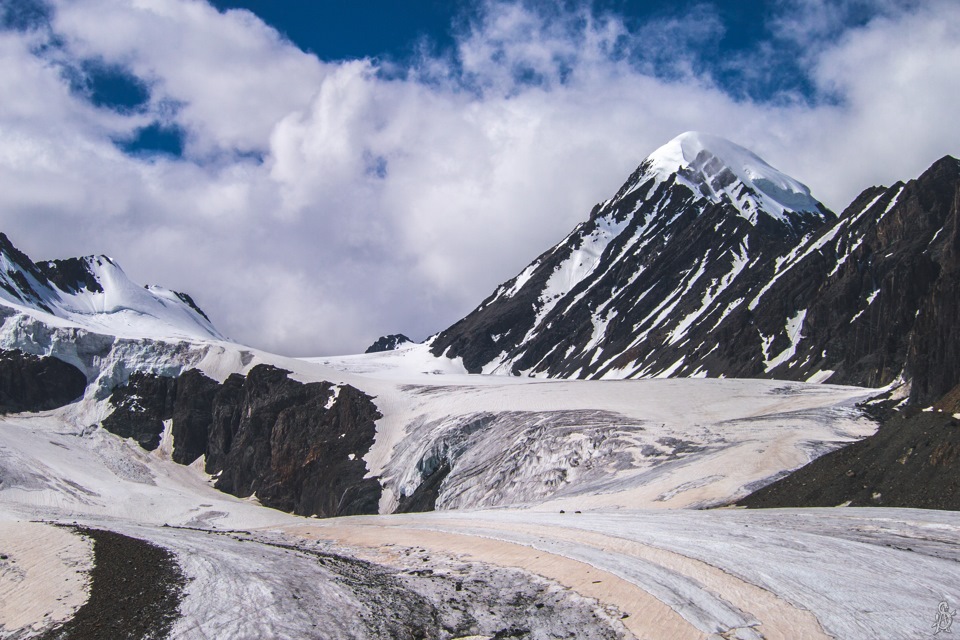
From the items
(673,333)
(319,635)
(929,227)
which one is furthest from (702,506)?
(673,333)

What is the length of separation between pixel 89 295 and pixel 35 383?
83.5 m

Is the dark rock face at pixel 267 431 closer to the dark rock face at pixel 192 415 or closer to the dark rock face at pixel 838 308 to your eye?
the dark rock face at pixel 192 415

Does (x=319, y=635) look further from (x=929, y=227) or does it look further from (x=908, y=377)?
(x=929, y=227)

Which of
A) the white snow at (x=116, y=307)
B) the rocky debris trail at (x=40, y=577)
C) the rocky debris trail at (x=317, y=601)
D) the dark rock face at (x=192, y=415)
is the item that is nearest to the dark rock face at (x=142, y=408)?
the dark rock face at (x=192, y=415)

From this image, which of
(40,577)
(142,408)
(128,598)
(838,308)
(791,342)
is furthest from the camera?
(791,342)

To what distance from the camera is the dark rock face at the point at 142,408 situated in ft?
344

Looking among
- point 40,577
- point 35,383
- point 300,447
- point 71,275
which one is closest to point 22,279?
point 71,275

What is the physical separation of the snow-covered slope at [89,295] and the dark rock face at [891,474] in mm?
136623

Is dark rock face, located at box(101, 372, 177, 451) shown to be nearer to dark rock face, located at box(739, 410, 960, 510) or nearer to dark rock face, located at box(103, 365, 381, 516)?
dark rock face, located at box(103, 365, 381, 516)

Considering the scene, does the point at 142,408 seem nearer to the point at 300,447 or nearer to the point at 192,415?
the point at 192,415

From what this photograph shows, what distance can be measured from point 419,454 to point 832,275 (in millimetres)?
113687

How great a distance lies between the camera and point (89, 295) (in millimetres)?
185875

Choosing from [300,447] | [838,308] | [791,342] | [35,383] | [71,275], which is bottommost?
[300,447]

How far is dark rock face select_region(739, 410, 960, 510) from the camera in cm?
3062
